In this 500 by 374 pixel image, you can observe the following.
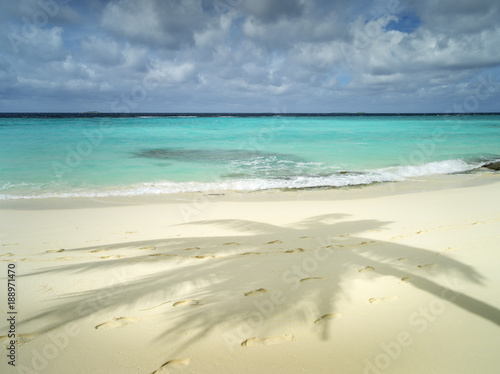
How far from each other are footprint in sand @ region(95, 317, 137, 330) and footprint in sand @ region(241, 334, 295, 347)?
1289 mm

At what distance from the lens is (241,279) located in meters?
3.86

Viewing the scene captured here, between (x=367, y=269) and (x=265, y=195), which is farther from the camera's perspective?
(x=265, y=195)

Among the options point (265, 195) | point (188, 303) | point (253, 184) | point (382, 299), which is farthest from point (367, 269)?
point (253, 184)

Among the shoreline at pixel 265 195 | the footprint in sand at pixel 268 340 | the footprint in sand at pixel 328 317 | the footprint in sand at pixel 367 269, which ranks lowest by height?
the shoreline at pixel 265 195

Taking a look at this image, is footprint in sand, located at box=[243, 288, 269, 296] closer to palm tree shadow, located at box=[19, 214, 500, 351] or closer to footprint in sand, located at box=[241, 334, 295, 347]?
palm tree shadow, located at box=[19, 214, 500, 351]

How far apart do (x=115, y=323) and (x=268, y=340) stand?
166 cm

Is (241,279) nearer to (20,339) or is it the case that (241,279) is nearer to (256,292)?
(256,292)

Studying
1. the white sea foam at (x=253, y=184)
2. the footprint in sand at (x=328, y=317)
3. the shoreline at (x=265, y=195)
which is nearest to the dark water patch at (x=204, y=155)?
the white sea foam at (x=253, y=184)

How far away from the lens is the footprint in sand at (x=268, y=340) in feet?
8.54

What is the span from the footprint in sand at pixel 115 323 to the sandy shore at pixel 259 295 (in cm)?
1

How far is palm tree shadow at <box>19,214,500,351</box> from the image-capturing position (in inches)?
118

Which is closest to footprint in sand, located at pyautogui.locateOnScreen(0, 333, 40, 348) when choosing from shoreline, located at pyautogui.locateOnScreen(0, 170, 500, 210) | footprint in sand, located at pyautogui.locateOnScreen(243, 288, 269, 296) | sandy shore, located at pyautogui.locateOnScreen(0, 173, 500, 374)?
sandy shore, located at pyautogui.locateOnScreen(0, 173, 500, 374)

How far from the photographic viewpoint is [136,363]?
2418 mm

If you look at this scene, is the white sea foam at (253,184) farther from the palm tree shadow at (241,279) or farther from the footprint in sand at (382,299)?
the footprint in sand at (382,299)
